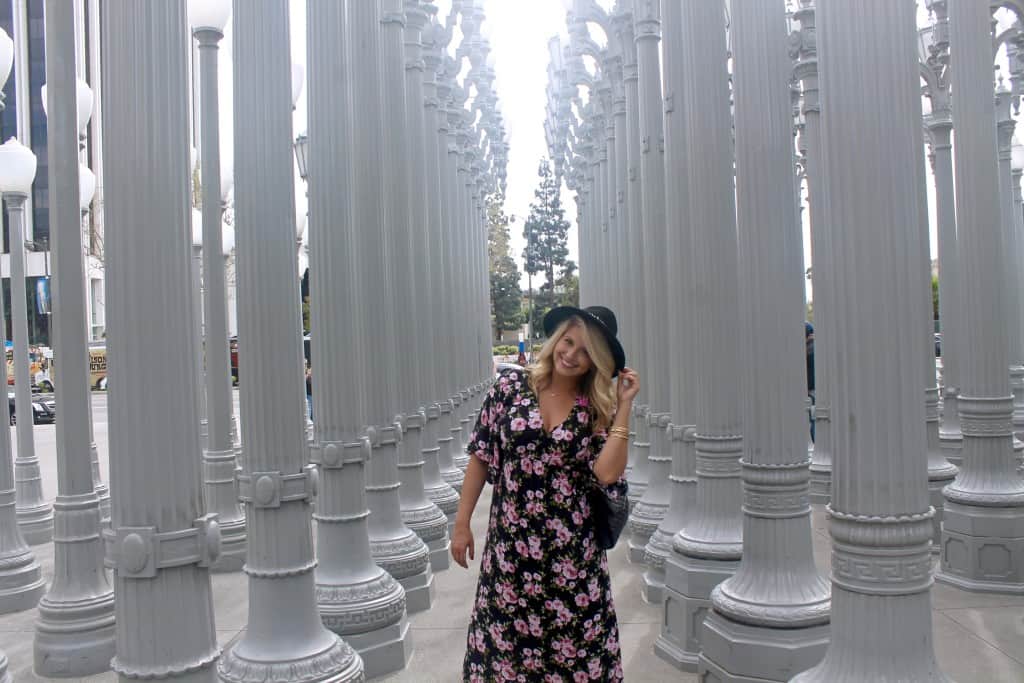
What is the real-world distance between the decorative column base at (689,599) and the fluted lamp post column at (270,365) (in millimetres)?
2320

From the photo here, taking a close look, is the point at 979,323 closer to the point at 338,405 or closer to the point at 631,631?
the point at 631,631

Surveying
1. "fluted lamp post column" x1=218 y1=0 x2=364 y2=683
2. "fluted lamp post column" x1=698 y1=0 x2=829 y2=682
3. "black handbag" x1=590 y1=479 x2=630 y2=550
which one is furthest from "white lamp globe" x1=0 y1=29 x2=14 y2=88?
"black handbag" x1=590 y1=479 x2=630 y2=550

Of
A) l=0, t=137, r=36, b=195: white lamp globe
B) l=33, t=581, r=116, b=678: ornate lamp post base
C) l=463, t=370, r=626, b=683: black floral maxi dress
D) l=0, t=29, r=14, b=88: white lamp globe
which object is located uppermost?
l=0, t=29, r=14, b=88: white lamp globe

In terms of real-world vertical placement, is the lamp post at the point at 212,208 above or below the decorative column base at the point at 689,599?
above

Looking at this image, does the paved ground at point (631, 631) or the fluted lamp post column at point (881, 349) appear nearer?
the fluted lamp post column at point (881, 349)

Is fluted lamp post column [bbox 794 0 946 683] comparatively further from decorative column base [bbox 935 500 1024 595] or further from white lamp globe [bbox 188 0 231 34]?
white lamp globe [bbox 188 0 231 34]

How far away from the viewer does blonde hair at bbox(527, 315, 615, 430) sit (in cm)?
363

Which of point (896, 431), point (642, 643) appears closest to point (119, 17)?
point (896, 431)

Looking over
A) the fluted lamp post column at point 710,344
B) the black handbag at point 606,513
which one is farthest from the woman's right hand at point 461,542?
the fluted lamp post column at point 710,344

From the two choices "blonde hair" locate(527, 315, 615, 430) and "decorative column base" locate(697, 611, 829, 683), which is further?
"decorative column base" locate(697, 611, 829, 683)

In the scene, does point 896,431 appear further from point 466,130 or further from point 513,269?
point 513,269

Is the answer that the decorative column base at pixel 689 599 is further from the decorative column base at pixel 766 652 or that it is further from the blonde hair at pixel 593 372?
the blonde hair at pixel 593 372

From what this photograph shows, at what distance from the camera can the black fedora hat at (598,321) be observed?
3.67m

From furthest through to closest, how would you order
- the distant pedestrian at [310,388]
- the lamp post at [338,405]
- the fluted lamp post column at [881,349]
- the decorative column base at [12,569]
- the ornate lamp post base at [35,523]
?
the ornate lamp post base at [35,523] → the decorative column base at [12,569] → the distant pedestrian at [310,388] → the lamp post at [338,405] → the fluted lamp post column at [881,349]
